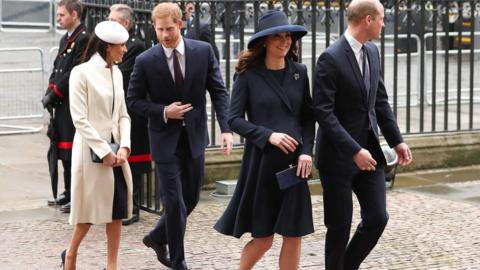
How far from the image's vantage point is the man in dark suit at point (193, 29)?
9.48 meters

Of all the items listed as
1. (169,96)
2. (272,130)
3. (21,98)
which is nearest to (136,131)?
(169,96)

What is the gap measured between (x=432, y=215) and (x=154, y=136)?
302cm

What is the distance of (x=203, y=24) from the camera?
9602mm

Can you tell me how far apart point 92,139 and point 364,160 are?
169 centimetres

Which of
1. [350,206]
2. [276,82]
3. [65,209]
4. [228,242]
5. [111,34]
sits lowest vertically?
[228,242]

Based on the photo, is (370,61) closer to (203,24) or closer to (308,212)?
(308,212)

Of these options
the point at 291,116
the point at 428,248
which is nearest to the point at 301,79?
the point at 291,116

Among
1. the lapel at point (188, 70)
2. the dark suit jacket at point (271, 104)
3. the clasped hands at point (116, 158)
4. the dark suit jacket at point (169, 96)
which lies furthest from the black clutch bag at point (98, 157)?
the dark suit jacket at point (271, 104)

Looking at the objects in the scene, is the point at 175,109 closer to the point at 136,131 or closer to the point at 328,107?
the point at 328,107

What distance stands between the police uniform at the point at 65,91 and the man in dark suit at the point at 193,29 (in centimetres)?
94

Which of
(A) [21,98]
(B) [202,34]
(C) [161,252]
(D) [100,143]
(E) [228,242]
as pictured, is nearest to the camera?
(D) [100,143]

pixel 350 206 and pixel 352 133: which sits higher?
pixel 352 133

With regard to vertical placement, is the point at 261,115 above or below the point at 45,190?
above

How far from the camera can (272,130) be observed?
21.0 feet
